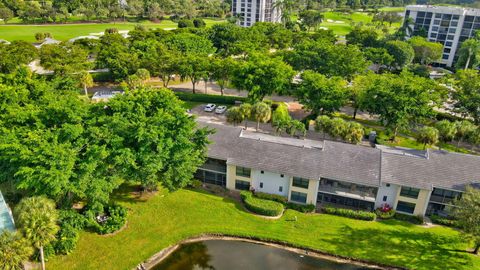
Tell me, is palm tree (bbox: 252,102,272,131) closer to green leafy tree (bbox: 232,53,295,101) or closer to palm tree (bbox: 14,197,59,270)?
green leafy tree (bbox: 232,53,295,101)

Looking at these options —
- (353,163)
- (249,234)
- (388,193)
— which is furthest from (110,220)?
(388,193)

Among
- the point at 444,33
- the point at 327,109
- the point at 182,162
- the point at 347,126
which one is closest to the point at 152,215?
the point at 182,162

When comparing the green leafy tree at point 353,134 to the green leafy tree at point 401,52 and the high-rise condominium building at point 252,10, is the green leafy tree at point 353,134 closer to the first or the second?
the green leafy tree at point 401,52

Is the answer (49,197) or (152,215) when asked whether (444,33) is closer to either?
(152,215)

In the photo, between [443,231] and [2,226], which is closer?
[2,226]

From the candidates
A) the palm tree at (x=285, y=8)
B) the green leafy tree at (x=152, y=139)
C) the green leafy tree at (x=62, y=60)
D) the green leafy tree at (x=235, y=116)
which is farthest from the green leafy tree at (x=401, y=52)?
the green leafy tree at (x=62, y=60)

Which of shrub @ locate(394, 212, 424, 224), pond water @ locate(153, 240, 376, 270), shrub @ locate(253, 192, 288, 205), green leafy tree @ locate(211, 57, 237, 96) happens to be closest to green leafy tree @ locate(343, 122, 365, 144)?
shrub @ locate(394, 212, 424, 224)

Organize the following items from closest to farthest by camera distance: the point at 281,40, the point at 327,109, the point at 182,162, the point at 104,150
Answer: the point at 104,150 < the point at 182,162 < the point at 327,109 < the point at 281,40
